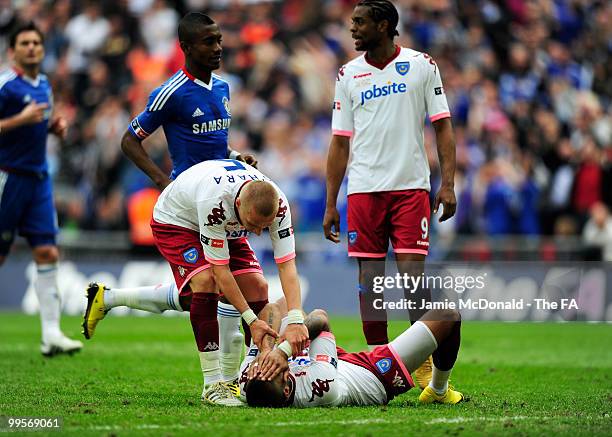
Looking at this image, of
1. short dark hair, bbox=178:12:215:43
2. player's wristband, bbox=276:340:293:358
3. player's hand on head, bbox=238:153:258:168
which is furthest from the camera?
player's hand on head, bbox=238:153:258:168

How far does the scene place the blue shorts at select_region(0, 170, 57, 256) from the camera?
11.4 m

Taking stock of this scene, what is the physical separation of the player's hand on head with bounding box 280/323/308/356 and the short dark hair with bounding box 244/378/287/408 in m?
0.26

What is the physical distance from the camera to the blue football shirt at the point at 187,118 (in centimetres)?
862

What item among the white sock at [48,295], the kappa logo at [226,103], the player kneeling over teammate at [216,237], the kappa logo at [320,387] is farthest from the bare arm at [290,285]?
the white sock at [48,295]

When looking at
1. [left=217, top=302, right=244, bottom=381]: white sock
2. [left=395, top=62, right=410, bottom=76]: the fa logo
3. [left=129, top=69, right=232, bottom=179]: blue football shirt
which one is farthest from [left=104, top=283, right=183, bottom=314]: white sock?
[left=395, top=62, right=410, bottom=76]: the fa logo

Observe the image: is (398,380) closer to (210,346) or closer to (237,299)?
(237,299)

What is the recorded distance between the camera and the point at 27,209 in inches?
454

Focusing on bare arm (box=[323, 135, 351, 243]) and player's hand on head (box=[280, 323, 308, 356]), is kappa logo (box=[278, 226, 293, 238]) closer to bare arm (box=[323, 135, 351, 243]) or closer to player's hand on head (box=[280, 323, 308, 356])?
player's hand on head (box=[280, 323, 308, 356])

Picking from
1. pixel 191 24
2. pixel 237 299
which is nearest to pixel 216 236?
pixel 237 299

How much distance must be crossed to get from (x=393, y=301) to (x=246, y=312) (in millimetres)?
1731

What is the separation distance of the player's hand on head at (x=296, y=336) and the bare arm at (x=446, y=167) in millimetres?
1617

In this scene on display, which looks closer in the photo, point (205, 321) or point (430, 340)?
point (430, 340)

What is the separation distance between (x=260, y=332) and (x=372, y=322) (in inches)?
61.9

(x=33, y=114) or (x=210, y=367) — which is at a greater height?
(x=33, y=114)
